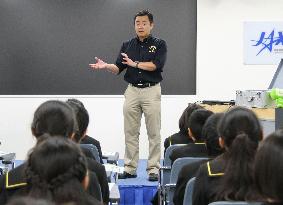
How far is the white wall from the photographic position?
24.8ft

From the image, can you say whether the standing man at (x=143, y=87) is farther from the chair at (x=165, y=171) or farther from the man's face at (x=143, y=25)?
the chair at (x=165, y=171)

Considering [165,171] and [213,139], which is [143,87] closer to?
[165,171]

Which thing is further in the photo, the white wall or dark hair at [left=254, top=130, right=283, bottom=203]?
the white wall

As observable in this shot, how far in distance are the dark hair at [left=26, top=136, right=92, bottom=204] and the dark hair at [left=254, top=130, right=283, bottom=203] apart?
0.57 m

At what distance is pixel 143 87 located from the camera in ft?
17.6

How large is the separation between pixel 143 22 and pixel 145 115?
3.14 ft

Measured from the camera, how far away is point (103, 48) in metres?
7.64

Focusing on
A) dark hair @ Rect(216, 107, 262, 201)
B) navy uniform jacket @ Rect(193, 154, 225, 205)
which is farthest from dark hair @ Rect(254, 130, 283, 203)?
navy uniform jacket @ Rect(193, 154, 225, 205)

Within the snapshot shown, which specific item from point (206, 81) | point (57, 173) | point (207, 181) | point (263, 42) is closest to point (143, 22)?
point (206, 81)

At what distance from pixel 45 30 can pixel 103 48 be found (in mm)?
881

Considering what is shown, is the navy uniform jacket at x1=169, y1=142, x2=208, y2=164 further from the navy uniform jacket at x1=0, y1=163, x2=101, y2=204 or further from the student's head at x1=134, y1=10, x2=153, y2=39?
the student's head at x1=134, y1=10, x2=153, y2=39

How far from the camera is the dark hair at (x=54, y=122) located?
2.51 metres

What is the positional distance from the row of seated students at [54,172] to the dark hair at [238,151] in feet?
1.87

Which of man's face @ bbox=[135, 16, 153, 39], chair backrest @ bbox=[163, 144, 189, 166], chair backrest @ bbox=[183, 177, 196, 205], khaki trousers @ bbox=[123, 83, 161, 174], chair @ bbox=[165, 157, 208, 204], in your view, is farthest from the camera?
khaki trousers @ bbox=[123, 83, 161, 174]
